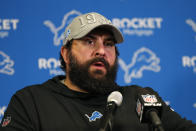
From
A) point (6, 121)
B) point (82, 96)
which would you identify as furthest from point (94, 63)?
point (6, 121)

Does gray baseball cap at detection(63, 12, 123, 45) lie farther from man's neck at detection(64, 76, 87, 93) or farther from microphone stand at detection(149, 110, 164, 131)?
microphone stand at detection(149, 110, 164, 131)

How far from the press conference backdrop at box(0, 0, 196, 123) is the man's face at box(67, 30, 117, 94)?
58cm

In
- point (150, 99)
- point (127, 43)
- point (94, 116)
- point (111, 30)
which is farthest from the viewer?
point (127, 43)

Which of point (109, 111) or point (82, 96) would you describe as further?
point (82, 96)

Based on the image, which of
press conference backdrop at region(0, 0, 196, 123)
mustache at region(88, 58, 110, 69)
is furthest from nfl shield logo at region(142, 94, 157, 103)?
press conference backdrop at region(0, 0, 196, 123)

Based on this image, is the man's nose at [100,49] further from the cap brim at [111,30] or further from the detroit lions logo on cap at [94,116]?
the detroit lions logo on cap at [94,116]

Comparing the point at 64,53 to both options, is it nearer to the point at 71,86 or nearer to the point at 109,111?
the point at 71,86

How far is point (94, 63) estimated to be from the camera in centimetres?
143

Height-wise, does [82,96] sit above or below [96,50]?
below

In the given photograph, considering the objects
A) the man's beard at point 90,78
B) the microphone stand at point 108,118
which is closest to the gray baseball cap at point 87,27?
the man's beard at point 90,78

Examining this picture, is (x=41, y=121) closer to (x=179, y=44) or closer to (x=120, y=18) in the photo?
(x=120, y=18)

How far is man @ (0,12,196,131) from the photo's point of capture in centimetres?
124

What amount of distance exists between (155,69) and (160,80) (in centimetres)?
10

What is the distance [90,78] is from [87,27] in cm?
30
